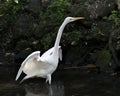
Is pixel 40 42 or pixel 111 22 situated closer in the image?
pixel 111 22

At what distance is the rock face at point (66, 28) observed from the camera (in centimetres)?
1232

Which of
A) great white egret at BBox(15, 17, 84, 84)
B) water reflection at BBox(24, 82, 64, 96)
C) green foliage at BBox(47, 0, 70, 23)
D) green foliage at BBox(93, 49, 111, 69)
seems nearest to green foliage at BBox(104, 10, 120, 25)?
green foliage at BBox(93, 49, 111, 69)

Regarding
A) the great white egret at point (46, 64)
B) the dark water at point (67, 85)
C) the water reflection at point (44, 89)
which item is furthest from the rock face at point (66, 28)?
the water reflection at point (44, 89)

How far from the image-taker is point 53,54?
1085 cm

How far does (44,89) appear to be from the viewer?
10.4 meters

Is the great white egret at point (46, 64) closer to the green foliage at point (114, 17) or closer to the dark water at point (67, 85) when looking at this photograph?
→ the dark water at point (67, 85)

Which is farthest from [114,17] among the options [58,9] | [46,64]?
[46,64]

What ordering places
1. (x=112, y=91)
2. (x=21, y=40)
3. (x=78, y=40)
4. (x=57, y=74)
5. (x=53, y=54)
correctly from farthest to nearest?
(x=21, y=40)
(x=78, y=40)
(x=57, y=74)
(x=53, y=54)
(x=112, y=91)

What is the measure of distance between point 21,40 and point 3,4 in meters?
1.62

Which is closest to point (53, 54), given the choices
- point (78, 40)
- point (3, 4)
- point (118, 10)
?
point (78, 40)

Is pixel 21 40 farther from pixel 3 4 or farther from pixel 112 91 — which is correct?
pixel 112 91

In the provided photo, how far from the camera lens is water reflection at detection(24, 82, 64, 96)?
10.0 meters

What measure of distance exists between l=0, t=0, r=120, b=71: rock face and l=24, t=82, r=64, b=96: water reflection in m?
1.83

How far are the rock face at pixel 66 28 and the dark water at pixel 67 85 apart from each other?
0.94m
